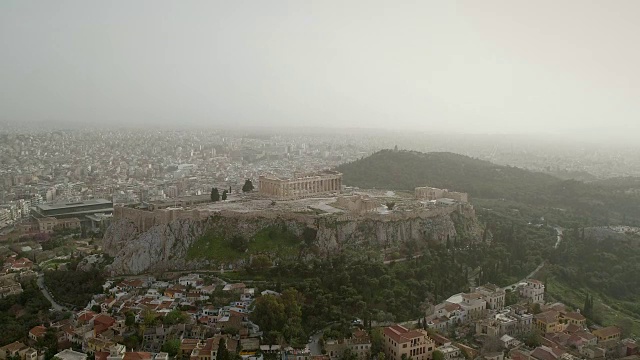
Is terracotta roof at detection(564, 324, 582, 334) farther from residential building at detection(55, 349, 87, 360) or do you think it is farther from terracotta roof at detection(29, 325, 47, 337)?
terracotta roof at detection(29, 325, 47, 337)

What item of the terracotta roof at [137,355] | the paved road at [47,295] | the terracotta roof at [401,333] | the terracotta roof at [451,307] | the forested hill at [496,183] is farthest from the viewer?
the forested hill at [496,183]

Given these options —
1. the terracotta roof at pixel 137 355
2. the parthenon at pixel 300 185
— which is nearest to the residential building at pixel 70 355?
the terracotta roof at pixel 137 355

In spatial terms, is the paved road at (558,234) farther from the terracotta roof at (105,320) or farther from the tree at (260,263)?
the terracotta roof at (105,320)

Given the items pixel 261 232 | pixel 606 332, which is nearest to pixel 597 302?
pixel 606 332

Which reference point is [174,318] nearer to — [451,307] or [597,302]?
[451,307]

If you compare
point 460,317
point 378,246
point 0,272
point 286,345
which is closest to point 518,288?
point 460,317

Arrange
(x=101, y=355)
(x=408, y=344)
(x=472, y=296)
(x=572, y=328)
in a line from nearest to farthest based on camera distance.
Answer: (x=101, y=355), (x=408, y=344), (x=572, y=328), (x=472, y=296)

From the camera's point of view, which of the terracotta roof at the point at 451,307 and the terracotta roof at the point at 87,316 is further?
the terracotta roof at the point at 451,307
